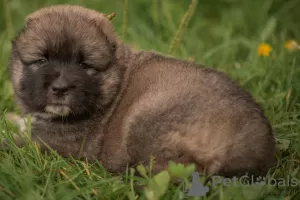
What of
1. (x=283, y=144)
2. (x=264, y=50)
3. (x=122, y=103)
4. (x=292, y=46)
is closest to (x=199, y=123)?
(x=122, y=103)

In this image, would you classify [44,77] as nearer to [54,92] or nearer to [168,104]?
[54,92]

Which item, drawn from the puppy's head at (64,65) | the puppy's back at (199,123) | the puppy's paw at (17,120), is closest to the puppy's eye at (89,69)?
the puppy's head at (64,65)

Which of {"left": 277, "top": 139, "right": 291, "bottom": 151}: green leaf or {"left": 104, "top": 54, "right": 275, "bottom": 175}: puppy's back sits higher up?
{"left": 104, "top": 54, "right": 275, "bottom": 175}: puppy's back

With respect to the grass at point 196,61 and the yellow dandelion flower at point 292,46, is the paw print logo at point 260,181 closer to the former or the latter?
the grass at point 196,61

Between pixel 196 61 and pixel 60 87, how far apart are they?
7.16 feet

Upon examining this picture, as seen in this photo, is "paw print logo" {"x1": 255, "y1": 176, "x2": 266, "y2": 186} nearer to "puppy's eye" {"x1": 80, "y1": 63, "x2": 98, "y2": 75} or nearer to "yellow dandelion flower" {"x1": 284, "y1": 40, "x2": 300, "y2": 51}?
"puppy's eye" {"x1": 80, "y1": 63, "x2": 98, "y2": 75}

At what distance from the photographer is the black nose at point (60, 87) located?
318 centimetres

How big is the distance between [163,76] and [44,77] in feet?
2.79

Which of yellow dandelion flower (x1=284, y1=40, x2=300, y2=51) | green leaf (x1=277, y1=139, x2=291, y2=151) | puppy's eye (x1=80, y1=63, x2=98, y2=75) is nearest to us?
puppy's eye (x1=80, y1=63, x2=98, y2=75)

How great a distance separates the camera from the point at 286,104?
424 centimetres

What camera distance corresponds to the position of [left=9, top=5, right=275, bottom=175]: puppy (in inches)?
116

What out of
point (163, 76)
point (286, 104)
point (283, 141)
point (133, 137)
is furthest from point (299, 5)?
point (133, 137)

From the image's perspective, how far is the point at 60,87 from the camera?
318 cm

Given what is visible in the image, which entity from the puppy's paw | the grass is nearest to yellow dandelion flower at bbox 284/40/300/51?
the grass
